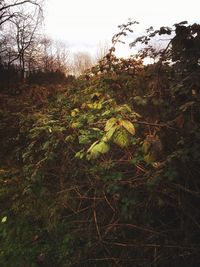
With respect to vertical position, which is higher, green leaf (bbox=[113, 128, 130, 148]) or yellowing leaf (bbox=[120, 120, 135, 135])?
yellowing leaf (bbox=[120, 120, 135, 135])

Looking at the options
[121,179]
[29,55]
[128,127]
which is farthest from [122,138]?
[29,55]

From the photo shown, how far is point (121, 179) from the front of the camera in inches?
146

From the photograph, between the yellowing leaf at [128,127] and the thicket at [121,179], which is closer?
the yellowing leaf at [128,127]

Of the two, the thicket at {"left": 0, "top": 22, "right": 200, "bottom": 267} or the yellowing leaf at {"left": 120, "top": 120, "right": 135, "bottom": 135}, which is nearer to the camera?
the yellowing leaf at {"left": 120, "top": 120, "right": 135, "bottom": 135}

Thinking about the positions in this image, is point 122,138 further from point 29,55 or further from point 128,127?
point 29,55

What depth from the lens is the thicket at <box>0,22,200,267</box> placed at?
9.50ft

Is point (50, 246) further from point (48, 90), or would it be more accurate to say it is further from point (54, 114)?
point (48, 90)

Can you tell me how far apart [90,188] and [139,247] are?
101 centimetres

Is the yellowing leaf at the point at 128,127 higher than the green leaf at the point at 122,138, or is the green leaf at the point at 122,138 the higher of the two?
the yellowing leaf at the point at 128,127

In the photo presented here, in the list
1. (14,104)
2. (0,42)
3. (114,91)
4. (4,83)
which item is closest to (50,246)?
(114,91)

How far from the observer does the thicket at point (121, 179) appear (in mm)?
2895

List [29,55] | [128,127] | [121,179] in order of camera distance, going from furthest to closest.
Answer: [29,55]
[121,179]
[128,127]

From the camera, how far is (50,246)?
13.0 ft

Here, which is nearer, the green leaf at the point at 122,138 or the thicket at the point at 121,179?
the green leaf at the point at 122,138
